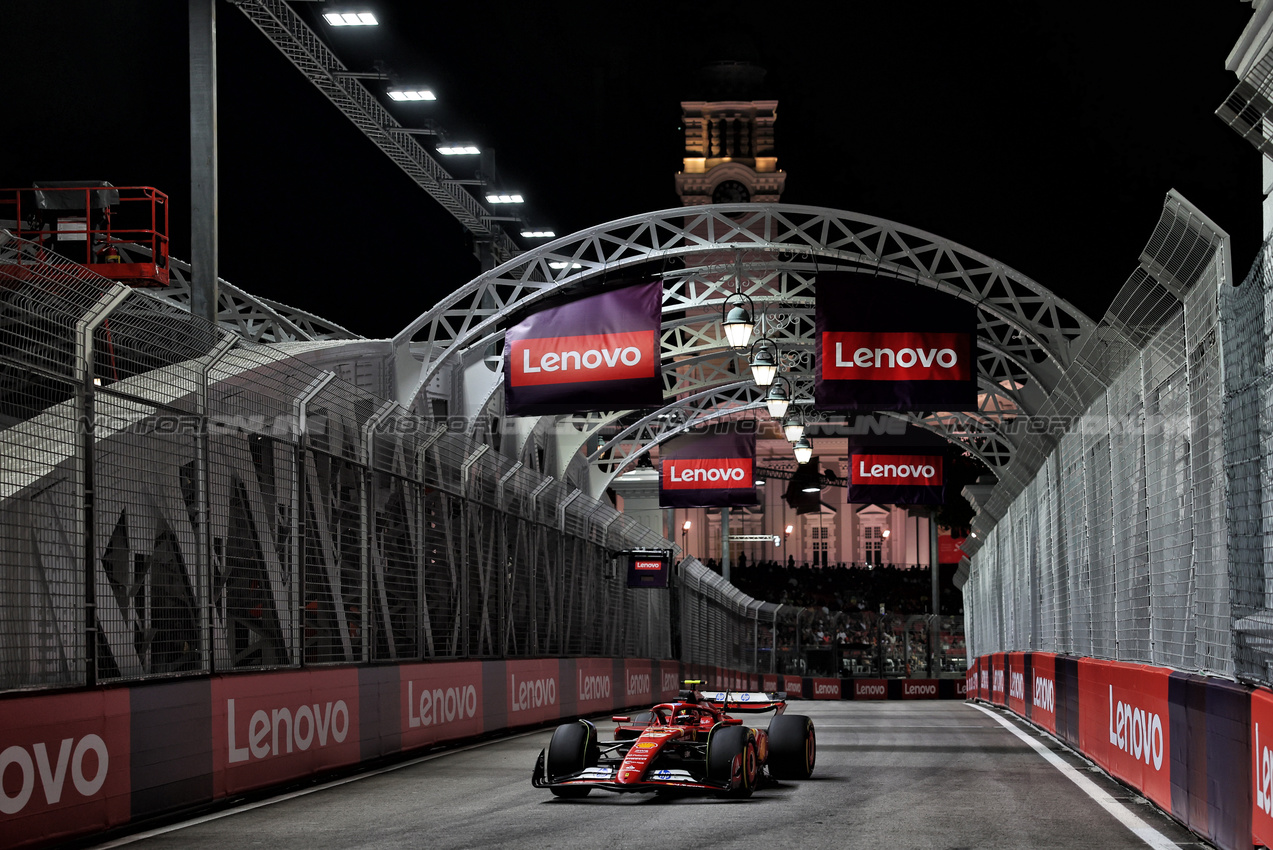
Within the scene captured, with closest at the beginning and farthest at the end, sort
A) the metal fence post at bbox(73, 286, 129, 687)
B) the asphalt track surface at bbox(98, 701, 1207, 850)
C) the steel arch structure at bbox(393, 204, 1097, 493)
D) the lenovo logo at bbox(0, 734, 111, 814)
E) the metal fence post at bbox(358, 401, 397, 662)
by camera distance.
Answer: the lenovo logo at bbox(0, 734, 111, 814) → the asphalt track surface at bbox(98, 701, 1207, 850) → the metal fence post at bbox(73, 286, 129, 687) → the metal fence post at bbox(358, 401, 397, 662) → the steel arch structure at bbox(393, 204, 1097, 493)

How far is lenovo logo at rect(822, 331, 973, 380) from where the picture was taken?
18.6m

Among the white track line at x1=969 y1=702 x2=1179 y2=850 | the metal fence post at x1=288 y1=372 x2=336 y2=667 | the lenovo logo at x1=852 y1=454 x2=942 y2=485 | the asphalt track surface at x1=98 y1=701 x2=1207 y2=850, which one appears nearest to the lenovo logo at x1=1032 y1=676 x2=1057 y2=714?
the white track line at x1=969 y1=702 x2=1179 y2=850

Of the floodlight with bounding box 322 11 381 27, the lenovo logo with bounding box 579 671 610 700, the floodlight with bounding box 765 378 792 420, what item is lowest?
the lenovo logo with bounding box 579 671 610 700

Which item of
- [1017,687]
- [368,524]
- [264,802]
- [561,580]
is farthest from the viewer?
[561,580]

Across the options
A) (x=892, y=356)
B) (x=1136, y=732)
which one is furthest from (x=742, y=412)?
(x=1136, y=732)

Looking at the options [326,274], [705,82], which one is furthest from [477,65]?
[705,82]

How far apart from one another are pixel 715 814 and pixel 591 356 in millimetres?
10247

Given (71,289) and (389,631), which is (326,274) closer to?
(389,631)

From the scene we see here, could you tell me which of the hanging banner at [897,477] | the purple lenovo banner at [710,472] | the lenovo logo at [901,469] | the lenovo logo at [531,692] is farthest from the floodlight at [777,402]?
the lenovo logo at [901,469]

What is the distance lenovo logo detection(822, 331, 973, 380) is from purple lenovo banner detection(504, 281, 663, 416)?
2437mm

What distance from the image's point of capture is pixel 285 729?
1014 cm

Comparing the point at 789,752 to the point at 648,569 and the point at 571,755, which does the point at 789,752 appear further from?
the point at 648,569

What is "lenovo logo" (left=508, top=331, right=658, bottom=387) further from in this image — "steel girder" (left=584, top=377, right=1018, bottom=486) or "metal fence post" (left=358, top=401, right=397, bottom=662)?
"steel girder" (left=584, top=377, right=1018, bottom=486)

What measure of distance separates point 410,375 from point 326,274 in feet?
41.0
